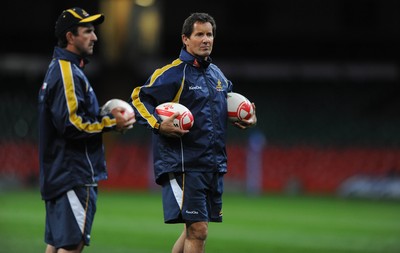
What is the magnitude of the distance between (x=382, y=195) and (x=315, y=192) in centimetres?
309

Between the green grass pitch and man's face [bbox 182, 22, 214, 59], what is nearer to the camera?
man's face [bbox 182, 22, 214, 59]

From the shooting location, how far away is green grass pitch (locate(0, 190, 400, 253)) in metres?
11.7

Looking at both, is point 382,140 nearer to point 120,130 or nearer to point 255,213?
point 255,213

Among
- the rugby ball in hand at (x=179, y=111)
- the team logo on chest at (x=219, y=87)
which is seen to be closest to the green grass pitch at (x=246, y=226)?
the team logo on chest at (x=219, y=87)

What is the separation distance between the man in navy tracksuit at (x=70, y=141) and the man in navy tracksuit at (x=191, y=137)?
1.61 ft

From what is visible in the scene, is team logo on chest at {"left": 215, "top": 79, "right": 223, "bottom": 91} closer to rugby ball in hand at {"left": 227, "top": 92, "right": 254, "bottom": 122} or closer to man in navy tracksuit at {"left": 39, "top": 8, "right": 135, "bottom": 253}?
rugby ball in hand at {"left": 227, "top": 92, "right": 254, "bottom": 122}

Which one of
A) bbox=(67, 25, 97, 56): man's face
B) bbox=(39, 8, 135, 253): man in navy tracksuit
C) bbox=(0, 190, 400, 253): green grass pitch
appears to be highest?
bbox=(67, 25, 97, 56): man's face

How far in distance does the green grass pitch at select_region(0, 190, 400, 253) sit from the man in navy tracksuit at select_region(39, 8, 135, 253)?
419 cm

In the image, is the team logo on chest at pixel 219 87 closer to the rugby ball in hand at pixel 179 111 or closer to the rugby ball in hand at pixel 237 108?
the rugby ball in hand at pixel 237 108

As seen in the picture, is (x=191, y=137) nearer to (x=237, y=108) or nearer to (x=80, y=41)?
(x=237, y=108)

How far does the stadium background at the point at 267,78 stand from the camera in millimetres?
27750

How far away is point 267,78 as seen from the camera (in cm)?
3606

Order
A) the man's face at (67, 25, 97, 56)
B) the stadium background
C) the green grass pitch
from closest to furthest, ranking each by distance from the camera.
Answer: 1. the man's face at (67, 25, 97, 56)
2. the green grass pitch
3. the stadium background

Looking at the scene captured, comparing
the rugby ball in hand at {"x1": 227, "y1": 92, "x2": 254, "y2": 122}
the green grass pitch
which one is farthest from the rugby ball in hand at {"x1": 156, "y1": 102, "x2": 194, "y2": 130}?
the green grass pitch
